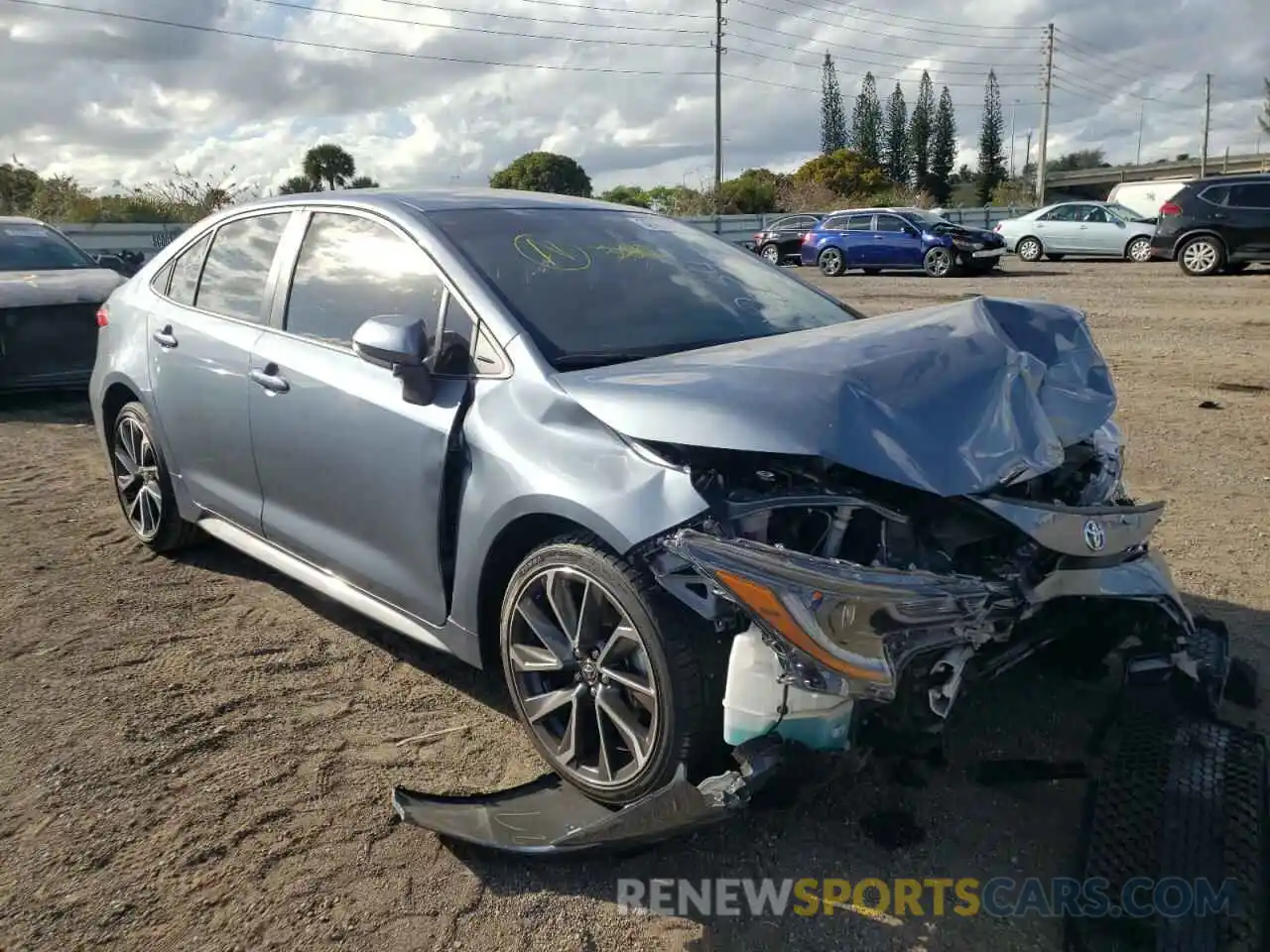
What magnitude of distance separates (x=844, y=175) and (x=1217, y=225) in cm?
4949

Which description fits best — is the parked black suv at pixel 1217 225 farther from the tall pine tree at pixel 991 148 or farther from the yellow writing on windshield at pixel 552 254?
the tall pine tree at pixel 991 148

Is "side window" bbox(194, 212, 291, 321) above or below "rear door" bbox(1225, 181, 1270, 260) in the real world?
below

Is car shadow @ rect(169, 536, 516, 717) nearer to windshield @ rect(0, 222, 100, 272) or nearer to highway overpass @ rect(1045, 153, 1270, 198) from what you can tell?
windshield @ rect(0, 222, 100, 272)

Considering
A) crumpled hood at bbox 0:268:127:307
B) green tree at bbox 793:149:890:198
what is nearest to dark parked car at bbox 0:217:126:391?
crumpled hood at bbox 0:268:127:307

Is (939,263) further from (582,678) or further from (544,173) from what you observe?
(544,173)

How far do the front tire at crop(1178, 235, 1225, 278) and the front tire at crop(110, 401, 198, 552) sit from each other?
60.9ft

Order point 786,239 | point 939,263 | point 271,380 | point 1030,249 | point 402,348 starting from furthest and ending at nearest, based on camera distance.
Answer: point 786,239 < point 1030,249 < point 939,263 < point 271,380 < point 402,348

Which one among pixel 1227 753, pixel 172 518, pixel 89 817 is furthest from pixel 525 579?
pixel 172 518

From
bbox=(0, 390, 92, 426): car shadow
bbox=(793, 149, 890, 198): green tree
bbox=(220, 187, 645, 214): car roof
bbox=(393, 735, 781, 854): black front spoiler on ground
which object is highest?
bbox=(793, 149, 890, 198): green tree

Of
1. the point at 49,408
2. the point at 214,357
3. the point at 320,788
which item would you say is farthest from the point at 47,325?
the point at 320,788

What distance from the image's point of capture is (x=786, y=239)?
91.7ft

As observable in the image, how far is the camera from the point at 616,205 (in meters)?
4.28

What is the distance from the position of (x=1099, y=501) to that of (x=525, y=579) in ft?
5.45

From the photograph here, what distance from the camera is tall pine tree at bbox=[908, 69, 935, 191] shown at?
284ft
